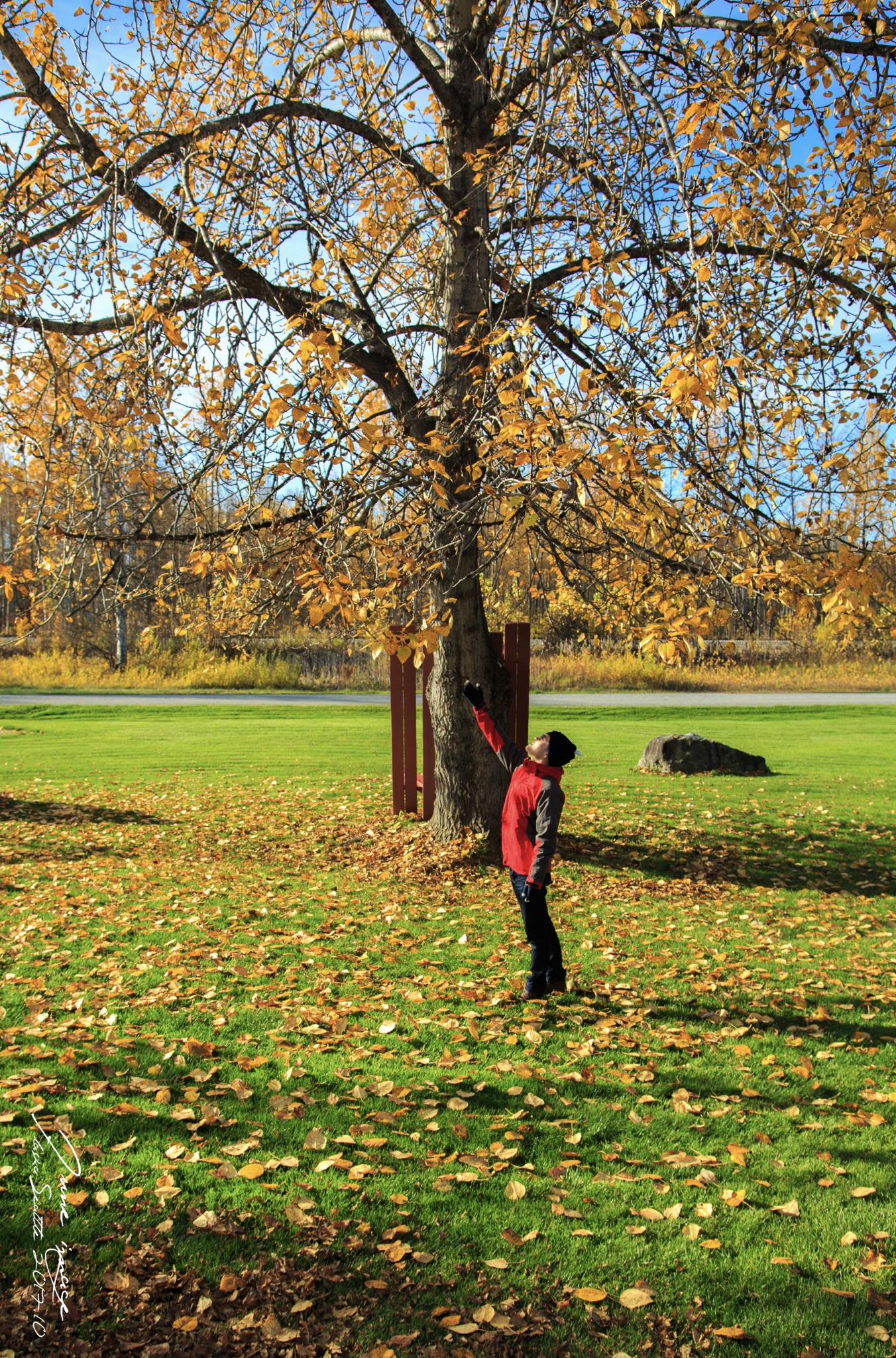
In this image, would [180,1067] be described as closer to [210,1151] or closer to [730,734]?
[210,1151]

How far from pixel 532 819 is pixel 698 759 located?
8835 mm

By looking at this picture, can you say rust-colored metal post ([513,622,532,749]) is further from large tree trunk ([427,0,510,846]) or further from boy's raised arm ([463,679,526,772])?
boy's raised arm ([463,679,526,772])

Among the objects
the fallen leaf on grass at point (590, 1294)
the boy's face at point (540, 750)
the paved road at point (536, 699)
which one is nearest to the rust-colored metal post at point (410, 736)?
the boy's face at point (540, 750)

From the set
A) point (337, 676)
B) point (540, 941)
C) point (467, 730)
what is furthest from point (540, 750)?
point (337, 676)

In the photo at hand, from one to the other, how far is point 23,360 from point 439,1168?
538cm

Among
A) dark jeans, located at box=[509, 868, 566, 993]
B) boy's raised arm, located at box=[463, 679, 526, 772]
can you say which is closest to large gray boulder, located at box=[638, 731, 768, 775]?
boy's raised arm, located at box=[463, 679, 526, 772]

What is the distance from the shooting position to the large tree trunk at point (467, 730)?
8422 millimetres

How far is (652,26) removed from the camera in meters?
6.67

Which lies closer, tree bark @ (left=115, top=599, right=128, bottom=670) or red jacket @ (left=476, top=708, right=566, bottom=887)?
red jacket @ (left=476, top=708, right=566, bottom=887)

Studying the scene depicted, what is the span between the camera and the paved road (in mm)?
22359

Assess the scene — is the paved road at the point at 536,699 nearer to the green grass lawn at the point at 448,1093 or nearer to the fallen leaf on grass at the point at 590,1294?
the green grass lawn at the point at 448,1093

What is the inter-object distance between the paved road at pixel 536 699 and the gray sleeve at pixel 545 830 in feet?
52.6

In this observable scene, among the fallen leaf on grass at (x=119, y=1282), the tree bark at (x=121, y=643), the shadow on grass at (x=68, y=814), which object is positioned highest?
the tree bark at (x=121, y=643)

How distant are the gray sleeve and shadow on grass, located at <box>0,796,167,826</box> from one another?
6415mm
